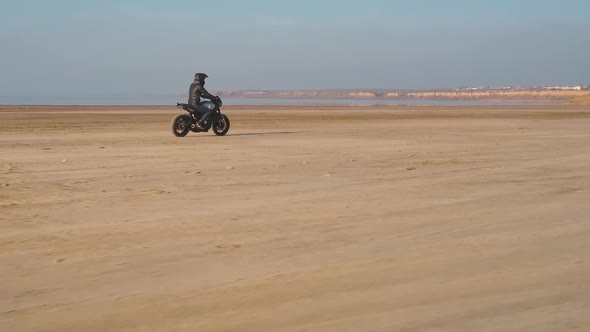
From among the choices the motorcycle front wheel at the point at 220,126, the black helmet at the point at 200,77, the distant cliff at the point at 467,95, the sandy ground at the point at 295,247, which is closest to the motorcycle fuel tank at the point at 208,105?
the motorcycle front wheel at the point at 220,126

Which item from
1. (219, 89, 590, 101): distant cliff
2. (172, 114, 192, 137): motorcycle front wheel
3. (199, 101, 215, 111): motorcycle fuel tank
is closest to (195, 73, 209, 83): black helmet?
(199, 101, 215, 111): motorcycle fuel tank

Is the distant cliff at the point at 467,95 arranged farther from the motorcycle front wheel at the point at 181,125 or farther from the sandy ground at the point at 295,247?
the sandy ground at the point at 295,247

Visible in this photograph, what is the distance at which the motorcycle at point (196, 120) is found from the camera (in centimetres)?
1817

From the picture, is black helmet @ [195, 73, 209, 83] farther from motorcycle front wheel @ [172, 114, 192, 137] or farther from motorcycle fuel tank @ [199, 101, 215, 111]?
motorcycle front wheel @ [172, 114, 192, 137]

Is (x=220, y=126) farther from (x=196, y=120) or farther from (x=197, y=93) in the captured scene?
(x=197, y=93)

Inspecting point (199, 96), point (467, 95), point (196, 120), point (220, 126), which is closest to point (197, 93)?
point (199, 96)

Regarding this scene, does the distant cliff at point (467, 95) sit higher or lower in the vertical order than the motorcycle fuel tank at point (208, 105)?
lower

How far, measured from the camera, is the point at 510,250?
5.16 meters

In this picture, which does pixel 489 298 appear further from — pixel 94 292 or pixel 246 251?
pixel 94 292

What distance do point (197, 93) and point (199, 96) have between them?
0.28 ft

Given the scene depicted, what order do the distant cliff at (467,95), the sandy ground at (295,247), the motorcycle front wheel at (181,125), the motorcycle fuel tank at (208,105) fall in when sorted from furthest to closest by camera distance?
the distant cliff at (467,95), the motorcycle fuel tank at (208,105), the motorcycle front wheel at (181,125), the sandy ground at (295,247)

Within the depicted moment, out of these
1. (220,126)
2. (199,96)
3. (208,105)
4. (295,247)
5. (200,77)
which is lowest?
(220,126)

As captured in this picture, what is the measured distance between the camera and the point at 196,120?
1853 centimetres

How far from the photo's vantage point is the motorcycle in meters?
18.2
